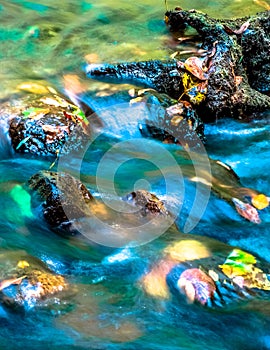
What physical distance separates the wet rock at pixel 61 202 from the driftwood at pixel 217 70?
11.1ft

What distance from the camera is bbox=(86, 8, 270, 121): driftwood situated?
7191 millimetres

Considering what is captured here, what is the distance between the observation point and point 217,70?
23.7 ft

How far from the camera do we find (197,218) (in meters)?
4.78

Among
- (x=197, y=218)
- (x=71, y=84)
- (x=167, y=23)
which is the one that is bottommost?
(x=197, y=218)

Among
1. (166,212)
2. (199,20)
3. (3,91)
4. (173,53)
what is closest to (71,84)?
(3,91)

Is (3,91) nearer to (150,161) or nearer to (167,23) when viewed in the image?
(150,161)

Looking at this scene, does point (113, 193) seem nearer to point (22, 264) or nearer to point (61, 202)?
point (61, 202)

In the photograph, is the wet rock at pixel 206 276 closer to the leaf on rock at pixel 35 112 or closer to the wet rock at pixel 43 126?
the wet rock at pixel 43 126

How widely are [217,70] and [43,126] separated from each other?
2.99 meters

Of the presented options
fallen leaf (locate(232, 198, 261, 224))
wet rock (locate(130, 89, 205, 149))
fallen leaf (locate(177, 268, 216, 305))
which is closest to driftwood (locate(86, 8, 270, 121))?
wet rock (locate(130, 89, 205, 149))

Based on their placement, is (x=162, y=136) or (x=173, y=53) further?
(x=173, y=53)

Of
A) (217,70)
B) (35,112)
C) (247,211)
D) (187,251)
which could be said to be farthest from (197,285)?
(217,70)

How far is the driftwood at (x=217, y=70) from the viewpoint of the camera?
7191 millimetres

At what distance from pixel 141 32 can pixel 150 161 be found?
4033 mm
